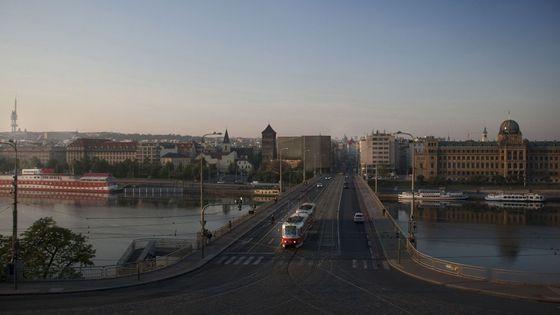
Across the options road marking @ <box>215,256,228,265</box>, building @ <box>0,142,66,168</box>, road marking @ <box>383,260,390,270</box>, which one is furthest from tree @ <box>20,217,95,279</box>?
building @ <box>0,142,66,168</box>

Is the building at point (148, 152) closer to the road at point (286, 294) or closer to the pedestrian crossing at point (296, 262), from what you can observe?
the pedestrian crossing at point (296, 262)

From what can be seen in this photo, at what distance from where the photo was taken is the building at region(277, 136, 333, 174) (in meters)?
155

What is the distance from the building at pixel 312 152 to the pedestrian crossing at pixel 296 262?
12492 centimetres

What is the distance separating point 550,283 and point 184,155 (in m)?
142

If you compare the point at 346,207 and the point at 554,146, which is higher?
the point at 554,146

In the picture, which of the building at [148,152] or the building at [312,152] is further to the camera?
the building at [148,152]

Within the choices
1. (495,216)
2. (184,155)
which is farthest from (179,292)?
(184,155)

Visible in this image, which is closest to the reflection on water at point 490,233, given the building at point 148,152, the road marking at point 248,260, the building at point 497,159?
the road marking at point 248,260

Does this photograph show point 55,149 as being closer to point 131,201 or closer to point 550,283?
point 131,201

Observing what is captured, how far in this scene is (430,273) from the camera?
2123 cm

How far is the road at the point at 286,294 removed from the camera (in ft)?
52.2

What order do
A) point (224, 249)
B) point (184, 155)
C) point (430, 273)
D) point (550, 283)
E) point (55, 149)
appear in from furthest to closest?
point (55, 149) < point (184, 155) < point (224, 249) < point (430, 273) < point (550, 283)

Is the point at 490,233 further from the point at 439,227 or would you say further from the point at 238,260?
the point at 238,260

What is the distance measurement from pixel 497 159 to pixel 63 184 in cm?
8972
